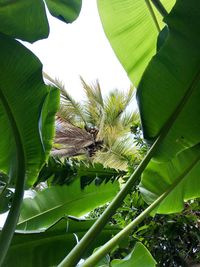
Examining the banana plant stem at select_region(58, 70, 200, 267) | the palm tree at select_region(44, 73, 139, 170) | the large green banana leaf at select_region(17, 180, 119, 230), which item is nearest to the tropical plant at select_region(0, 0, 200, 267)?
the banana plant stem at select_region(58, 70, 200, 267)

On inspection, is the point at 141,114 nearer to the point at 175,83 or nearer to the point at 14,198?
the point at 175,83

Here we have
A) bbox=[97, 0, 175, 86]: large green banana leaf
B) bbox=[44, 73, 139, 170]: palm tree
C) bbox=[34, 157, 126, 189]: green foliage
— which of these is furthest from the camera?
bbox=[44, 73, 139, 170]: palm tree

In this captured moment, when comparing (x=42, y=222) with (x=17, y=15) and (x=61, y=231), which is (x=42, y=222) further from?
(x=17, y=15)

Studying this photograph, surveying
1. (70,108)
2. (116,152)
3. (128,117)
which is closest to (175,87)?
(116,152)

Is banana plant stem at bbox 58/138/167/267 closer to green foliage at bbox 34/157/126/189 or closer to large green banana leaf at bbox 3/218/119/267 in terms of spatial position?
large green banana leaf at bbox 3/218/119/267

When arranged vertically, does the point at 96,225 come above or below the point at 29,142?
below

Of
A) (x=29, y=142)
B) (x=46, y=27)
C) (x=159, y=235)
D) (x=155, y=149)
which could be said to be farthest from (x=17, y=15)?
(x=159, y=235)
